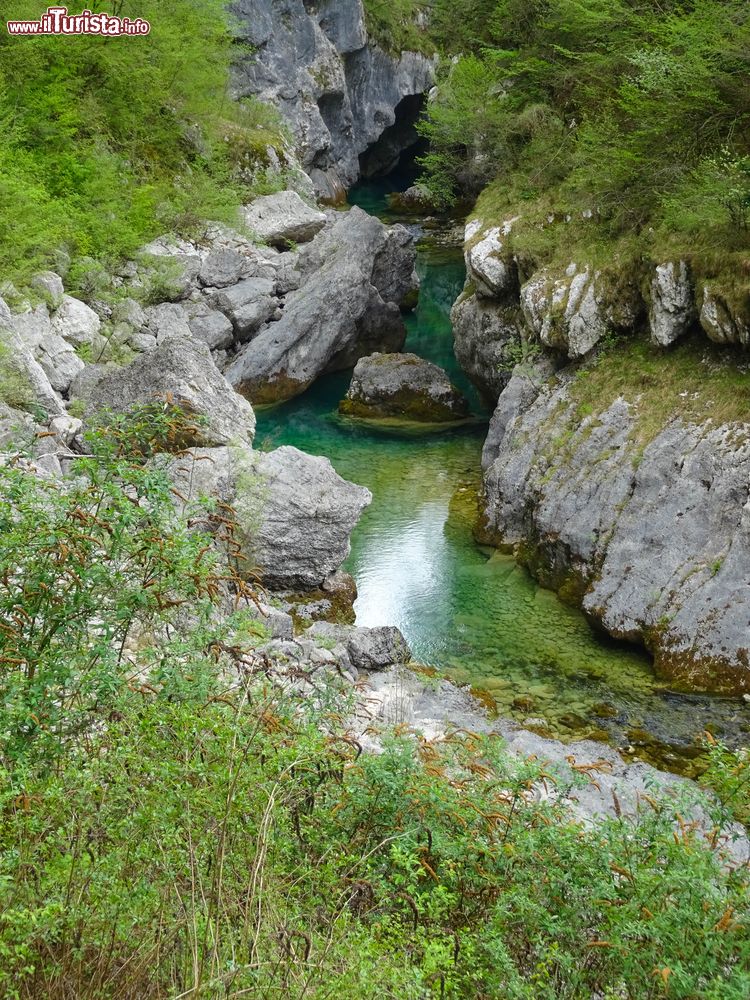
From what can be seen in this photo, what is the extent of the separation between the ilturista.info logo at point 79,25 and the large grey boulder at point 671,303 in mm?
18455

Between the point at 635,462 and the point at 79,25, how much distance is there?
2136 centimetres

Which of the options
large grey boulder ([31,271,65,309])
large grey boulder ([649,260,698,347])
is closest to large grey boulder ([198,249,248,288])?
large grey boulder ([31,271,65,309])

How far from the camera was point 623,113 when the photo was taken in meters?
19.0

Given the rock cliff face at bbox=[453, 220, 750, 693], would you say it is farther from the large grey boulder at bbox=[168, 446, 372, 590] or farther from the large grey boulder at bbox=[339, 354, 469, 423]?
the large grey boulder at bbox=[339, 354, 469, 423]

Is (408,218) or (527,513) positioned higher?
(408,218)

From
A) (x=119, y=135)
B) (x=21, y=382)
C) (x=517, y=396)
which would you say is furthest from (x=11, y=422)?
(x=119, y=135)

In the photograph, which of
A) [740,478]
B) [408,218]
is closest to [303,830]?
[740,478]

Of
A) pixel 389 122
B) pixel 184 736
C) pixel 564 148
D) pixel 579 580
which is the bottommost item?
pixel 579 580

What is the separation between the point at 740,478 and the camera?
12539 millimetres

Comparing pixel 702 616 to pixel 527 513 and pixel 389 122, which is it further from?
pixel 389 122

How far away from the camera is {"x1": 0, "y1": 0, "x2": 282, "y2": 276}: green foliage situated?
1995cm

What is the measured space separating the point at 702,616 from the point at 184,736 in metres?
9.54

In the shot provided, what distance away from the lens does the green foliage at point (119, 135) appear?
65.5 ft

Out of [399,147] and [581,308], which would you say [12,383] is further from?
[399,147]
